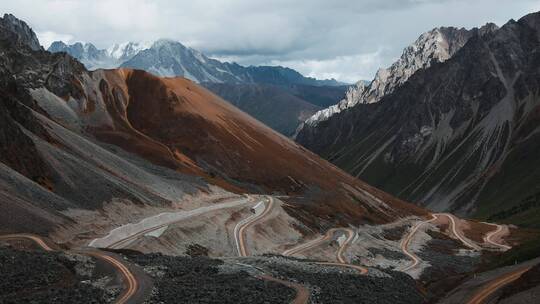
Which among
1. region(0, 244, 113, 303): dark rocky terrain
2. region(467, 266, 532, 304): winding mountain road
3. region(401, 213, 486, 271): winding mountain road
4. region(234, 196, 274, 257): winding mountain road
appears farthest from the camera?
region(401, 213, 486, 271): winding mountain road

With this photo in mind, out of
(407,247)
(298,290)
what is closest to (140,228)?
(298,290)

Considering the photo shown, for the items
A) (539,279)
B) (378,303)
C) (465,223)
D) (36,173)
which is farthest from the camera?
(465,223)

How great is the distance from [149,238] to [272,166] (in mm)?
93864

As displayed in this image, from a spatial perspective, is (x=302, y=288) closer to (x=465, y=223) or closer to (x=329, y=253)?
(x=329, y=253)

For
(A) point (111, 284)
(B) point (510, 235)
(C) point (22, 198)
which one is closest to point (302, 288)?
(A) point (111, 284)

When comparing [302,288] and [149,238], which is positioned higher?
[302,288]

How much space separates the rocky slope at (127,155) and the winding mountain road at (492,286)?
132ft

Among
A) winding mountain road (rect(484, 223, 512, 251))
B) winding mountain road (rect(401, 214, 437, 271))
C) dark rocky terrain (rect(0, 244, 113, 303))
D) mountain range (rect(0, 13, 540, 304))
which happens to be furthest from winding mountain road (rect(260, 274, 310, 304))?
winding mountain road (rect(484, 223, 512, 251))

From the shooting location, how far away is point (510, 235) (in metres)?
136

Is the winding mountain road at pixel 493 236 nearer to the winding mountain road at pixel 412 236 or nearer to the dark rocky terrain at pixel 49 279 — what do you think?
the winding mountain road at pixel 412 236

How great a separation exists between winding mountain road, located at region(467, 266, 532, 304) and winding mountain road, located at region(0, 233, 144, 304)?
20071mm

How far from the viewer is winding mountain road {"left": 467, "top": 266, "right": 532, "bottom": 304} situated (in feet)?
118

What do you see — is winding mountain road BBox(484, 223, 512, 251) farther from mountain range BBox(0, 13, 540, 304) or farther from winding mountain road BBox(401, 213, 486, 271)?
winding mountain road BBox(401, 213, 486, 271)

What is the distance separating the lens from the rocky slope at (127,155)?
7469cm
